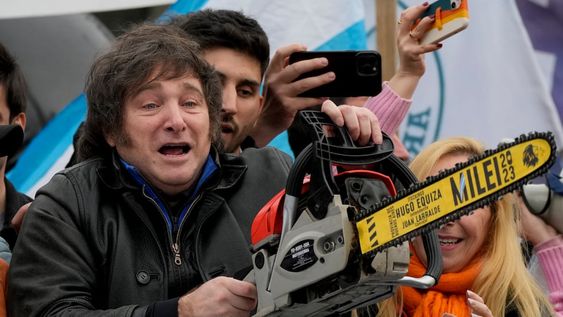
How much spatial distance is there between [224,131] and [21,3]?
6.47 ft

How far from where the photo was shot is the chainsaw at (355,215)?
2055 mm

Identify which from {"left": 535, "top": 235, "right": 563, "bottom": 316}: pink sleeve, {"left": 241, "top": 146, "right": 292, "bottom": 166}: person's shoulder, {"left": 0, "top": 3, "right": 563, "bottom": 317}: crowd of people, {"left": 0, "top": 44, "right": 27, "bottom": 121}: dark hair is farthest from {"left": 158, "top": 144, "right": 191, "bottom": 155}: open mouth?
{"left": 535, "top": 235, "right": 563, "bottom": 316}: pink sleeve

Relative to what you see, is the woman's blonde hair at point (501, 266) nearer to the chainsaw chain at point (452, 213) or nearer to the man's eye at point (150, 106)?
the man's eye at point (150, 106)

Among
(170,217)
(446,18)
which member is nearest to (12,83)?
(170,217)

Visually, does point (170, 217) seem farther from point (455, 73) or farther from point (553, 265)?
point (455, 73)

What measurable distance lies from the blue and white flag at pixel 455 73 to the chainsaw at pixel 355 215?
2648 millimetres

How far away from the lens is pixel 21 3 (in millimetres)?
5176

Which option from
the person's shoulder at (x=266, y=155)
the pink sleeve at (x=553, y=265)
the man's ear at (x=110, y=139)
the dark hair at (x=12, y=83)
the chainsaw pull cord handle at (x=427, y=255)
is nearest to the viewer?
the chainsaw pull cord handle at (x=427, y=255)

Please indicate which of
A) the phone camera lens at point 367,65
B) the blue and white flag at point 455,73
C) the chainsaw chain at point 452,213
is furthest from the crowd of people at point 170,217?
the blue and white flag at point 455,73

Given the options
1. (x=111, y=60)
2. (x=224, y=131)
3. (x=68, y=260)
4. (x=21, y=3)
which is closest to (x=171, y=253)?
(x=68, y=260)

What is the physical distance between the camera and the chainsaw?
2.05 m

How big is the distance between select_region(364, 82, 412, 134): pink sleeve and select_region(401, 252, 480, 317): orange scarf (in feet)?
1.49

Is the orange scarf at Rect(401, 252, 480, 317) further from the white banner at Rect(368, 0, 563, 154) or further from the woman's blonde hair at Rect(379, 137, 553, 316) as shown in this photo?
the white banner at Rect(368, 0, 563, 154)

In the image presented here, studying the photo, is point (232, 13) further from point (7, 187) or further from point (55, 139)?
point (55, 139)
